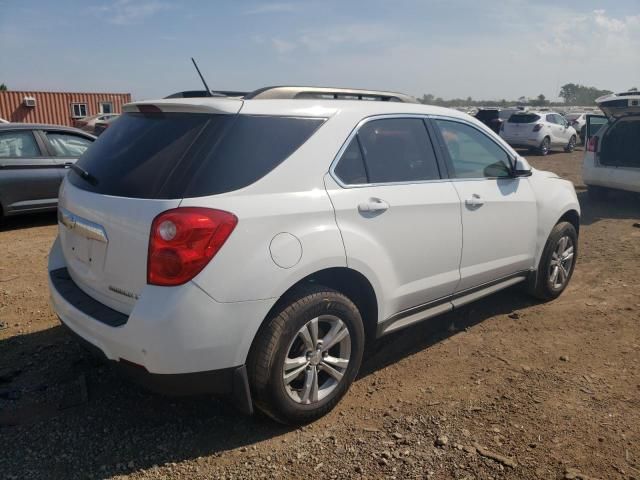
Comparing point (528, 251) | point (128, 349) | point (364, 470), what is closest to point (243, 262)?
point (128, 349)

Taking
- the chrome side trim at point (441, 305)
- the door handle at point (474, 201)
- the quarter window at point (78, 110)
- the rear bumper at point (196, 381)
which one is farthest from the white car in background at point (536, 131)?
the quarter window at point (78, 110)

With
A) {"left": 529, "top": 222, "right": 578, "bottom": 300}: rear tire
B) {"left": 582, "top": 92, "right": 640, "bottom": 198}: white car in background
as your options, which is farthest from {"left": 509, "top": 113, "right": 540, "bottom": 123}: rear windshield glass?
{"left": 529, "top": 222, "right": 578, "bottom": 300}: rear tire

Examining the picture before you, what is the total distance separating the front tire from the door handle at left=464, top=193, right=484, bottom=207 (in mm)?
1234

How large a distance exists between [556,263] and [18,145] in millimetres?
6927

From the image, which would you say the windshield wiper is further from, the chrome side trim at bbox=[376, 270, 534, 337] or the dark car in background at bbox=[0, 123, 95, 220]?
the dark car in background at bbox=[0, 123, 95, 220]

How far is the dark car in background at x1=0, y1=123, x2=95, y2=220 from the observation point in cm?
730

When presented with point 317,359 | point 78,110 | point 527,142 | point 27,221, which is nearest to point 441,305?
point 317,359

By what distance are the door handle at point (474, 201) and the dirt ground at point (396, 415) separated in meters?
1.05

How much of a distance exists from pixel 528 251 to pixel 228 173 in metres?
2.83

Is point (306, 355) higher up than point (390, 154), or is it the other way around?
point (390, 154)

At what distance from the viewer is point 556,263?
15.9ft

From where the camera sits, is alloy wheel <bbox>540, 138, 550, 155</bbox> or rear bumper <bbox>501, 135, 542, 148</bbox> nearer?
rear bumper <bbox>501, 135, 542, 148</bbox>

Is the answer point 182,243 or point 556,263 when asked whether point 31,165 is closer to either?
point 182,243

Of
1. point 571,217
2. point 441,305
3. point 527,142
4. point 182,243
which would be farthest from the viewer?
point 527,142
